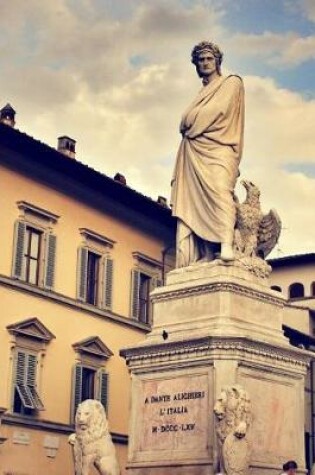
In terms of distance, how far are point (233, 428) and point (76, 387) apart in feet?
70.6

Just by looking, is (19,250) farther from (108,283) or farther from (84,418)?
(84,418)

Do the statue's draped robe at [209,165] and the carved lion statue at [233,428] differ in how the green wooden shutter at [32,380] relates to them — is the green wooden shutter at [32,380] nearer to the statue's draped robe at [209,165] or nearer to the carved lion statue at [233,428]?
the statue's draped robe at [209,165]

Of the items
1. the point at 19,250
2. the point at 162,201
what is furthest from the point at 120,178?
the point at 19,250

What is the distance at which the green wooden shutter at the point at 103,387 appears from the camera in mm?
35656

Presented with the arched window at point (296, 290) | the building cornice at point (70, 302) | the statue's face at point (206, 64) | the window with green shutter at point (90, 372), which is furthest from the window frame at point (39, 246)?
the arched window at point (296, 290)

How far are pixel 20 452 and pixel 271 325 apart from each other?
58.5 feet

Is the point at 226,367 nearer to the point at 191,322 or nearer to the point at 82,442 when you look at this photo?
the point at 191,322

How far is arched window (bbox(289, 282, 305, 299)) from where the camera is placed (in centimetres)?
5787

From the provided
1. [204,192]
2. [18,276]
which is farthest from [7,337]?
[204,192]

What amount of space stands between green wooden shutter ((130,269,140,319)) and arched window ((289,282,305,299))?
68.8ft

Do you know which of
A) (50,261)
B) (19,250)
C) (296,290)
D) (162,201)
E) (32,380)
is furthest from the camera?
(296,290)

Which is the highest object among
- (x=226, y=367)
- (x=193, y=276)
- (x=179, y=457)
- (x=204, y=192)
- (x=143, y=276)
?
(x=143, y=276)

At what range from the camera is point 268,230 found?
1658cm

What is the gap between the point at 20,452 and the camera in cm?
3200
